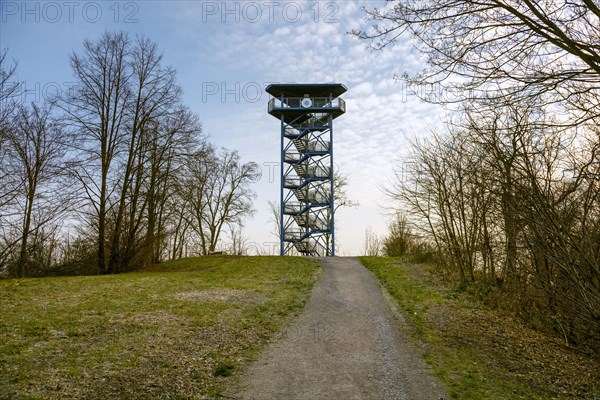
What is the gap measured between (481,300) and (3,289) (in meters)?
14.2

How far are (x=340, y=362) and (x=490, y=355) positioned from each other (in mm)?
2958

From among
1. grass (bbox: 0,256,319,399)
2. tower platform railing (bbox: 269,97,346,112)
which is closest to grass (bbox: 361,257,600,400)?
grass (bbox: 0,256,319,399)

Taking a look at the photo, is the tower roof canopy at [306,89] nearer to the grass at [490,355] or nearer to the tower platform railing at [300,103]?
the tower platform railing at [300,103]

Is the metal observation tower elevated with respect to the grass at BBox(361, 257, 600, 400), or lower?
elevated

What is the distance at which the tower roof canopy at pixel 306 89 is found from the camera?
2856 cm

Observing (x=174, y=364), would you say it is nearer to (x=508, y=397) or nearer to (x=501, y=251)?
(x=508, y=397)

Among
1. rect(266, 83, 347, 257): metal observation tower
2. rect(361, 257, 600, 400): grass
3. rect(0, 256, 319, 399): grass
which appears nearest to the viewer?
rect(0, 256, 319, 399): grass

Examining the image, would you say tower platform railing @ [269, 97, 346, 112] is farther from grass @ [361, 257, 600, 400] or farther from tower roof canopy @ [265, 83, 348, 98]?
grass @ [361, 257, 600, 400]

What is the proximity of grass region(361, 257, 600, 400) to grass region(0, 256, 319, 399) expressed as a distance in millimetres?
3455

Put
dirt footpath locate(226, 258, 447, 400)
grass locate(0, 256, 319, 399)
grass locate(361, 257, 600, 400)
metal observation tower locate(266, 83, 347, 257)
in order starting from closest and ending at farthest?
grass locate(0, 256, 319, 399), dirt footpath locate(226, 258, 447, 400), grass locate(361, 257, 600, 400), metal observation tower locate(266, 83, 347, 257)

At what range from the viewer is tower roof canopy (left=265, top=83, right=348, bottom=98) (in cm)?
2856

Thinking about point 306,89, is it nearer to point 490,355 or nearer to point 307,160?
point 307,160

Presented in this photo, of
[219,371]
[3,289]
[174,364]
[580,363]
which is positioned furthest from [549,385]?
[3,289]

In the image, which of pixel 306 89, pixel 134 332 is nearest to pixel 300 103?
pixel 306 89
